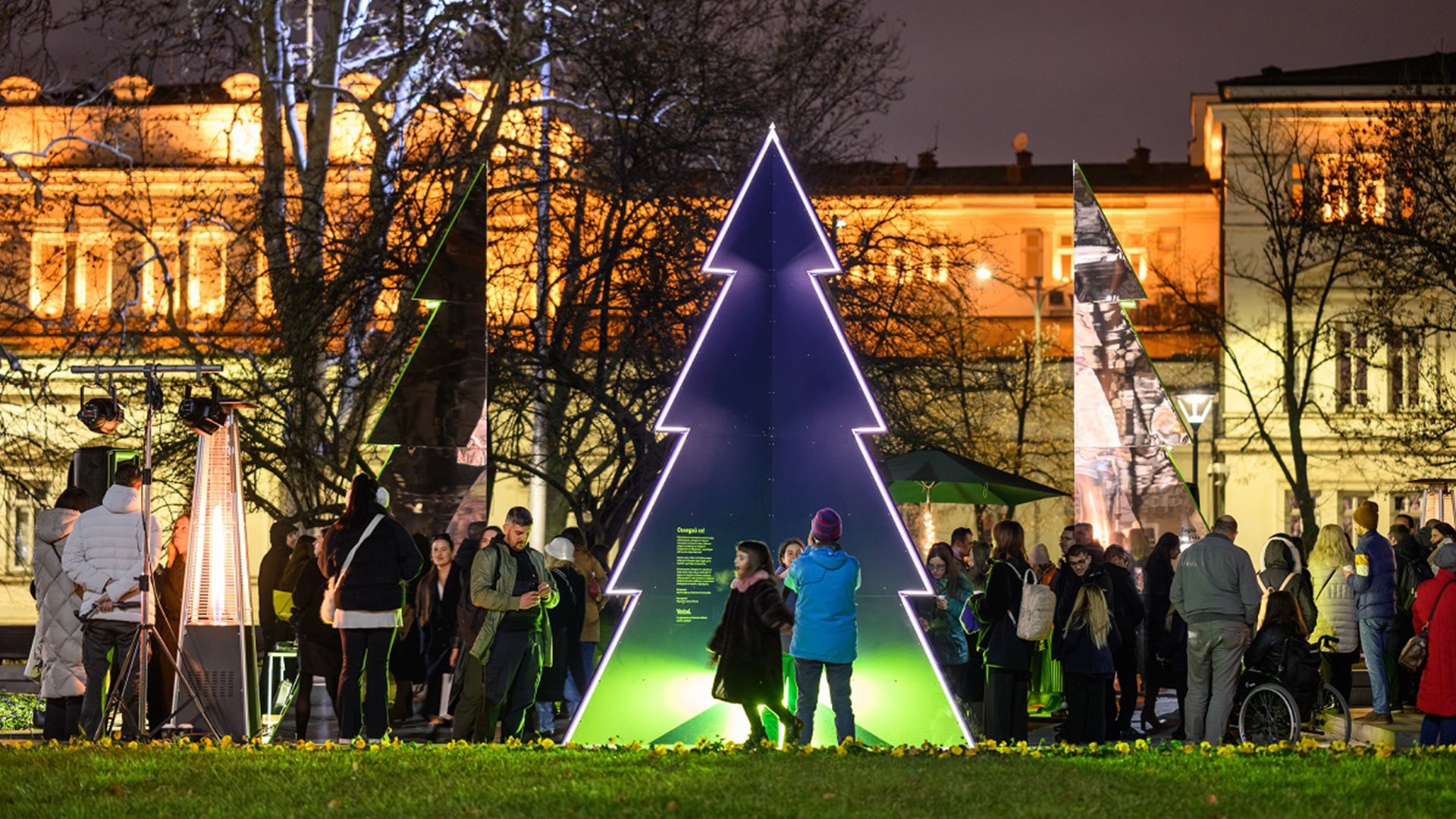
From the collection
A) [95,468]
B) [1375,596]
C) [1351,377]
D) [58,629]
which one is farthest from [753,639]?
[1351,377]

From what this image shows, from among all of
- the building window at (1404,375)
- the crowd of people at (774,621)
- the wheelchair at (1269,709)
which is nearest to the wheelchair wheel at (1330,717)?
the crowd of people at (774,621)

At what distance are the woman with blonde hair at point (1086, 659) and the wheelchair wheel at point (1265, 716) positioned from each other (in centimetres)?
112

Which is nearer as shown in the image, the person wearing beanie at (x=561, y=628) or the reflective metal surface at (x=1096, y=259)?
the person wearing beanie at (x=561, y=628)

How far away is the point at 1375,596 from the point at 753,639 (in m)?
7.06

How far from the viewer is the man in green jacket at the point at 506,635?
14719mm

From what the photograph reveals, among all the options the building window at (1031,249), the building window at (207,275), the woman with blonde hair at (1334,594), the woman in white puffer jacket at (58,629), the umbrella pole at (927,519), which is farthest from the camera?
the building window at (1031,249)

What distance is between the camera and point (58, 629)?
A: 1523 centimetres

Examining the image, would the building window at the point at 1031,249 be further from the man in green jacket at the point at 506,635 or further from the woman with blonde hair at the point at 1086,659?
the man in green jacket at the point at 506,635

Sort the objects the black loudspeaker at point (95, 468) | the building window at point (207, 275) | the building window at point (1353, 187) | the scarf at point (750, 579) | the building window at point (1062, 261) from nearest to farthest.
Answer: the scarf at point (750, 579), the black loudspeaker at point (95, 468), the building window at point (207, 275), the building window at point (1353, 187), the building window at point (1062, 261)

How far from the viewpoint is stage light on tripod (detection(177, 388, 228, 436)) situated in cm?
1445

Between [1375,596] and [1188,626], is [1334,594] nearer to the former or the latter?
[1375,596]

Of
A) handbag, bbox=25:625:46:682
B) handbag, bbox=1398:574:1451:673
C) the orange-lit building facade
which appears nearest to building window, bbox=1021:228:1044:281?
A: the orange-lit building facade

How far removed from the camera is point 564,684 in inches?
710

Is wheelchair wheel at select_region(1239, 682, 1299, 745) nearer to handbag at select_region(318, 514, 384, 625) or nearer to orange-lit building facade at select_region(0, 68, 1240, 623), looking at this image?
handbag at select_region(318, 514, 384, 625)
